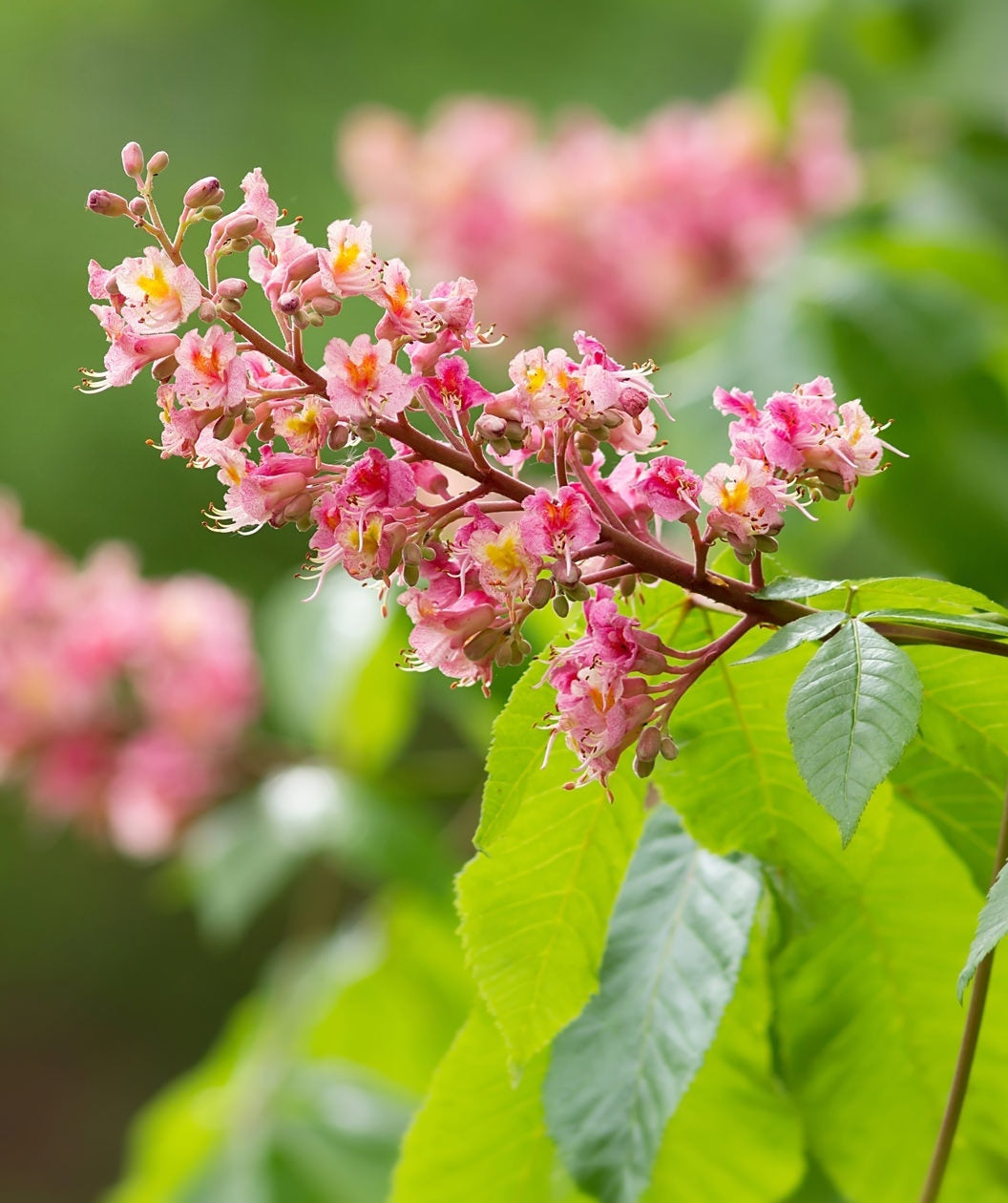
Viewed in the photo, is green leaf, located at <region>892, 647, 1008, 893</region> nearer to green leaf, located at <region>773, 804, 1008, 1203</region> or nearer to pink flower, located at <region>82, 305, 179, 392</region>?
green leaf, located at <region>773, 804, 1008, 1203</region>

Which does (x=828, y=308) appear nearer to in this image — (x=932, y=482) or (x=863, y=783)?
(x=932, y=482)

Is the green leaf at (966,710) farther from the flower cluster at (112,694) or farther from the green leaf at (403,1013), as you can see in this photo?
the flower cluster at (112,694)

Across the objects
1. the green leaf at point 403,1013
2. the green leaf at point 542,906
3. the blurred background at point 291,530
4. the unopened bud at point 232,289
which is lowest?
the green leaf at point 542,906

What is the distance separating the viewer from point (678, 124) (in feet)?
5.59

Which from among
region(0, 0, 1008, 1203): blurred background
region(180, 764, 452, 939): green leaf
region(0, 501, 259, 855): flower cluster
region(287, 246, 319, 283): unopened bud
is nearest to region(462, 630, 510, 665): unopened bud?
region(287, 246, 319, 283): unopened bud

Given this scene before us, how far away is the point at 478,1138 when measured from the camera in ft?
1.67

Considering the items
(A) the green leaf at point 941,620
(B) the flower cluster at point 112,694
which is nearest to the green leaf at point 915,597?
(A) the green leaf at point 941,620

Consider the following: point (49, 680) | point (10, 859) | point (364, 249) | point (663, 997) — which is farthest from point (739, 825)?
point (10, 859)

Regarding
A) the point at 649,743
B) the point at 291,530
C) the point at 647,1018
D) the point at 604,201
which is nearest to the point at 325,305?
the point at 649,743

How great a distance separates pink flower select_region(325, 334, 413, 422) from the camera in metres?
0.36

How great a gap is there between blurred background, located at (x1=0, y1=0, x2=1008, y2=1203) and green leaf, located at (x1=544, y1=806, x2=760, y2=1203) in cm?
38

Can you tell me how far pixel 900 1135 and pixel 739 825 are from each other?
15cm

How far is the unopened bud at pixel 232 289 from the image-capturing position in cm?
37

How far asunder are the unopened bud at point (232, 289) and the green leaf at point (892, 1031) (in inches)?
10.7
